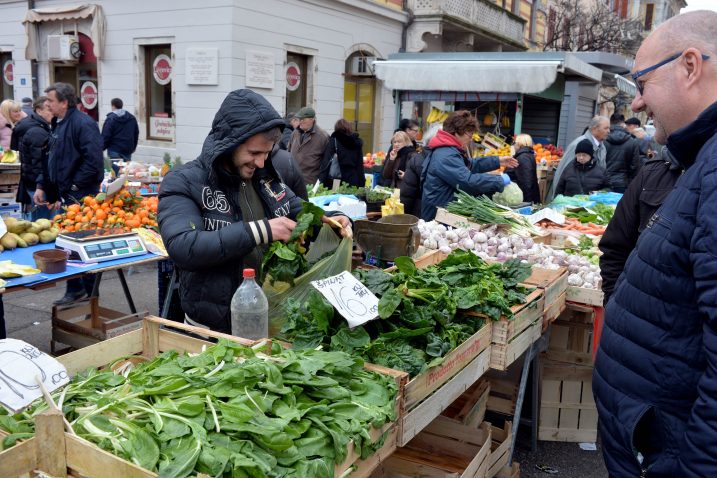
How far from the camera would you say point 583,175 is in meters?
8.36

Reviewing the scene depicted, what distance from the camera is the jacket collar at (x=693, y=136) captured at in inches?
60.9

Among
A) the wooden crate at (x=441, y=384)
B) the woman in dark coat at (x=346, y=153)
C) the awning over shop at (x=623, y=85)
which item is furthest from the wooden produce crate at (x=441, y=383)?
the awning over shop at (x=623, y=85)

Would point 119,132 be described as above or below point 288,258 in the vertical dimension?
above

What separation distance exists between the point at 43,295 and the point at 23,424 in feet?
18.6

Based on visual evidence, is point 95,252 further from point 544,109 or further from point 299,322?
point 544,109

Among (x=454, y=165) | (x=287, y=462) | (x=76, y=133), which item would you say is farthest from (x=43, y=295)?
(x=287, y=462)

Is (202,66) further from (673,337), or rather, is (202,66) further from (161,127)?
(673,337)

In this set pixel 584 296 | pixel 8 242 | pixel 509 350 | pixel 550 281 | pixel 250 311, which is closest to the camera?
pixel 250 311

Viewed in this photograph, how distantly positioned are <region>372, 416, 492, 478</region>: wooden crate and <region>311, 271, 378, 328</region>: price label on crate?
0.83 meters

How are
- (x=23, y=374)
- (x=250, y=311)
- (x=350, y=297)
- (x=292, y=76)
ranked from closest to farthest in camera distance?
(x=23, y=374) < (x=350, y=297) < (x=250, y=311) < (x=292, y=76)

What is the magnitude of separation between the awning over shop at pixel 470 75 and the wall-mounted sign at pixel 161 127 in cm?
538

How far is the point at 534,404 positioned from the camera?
4.00 m

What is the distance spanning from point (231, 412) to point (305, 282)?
1100 millimetres

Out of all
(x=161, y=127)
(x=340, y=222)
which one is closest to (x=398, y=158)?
(x=340, y=222)
